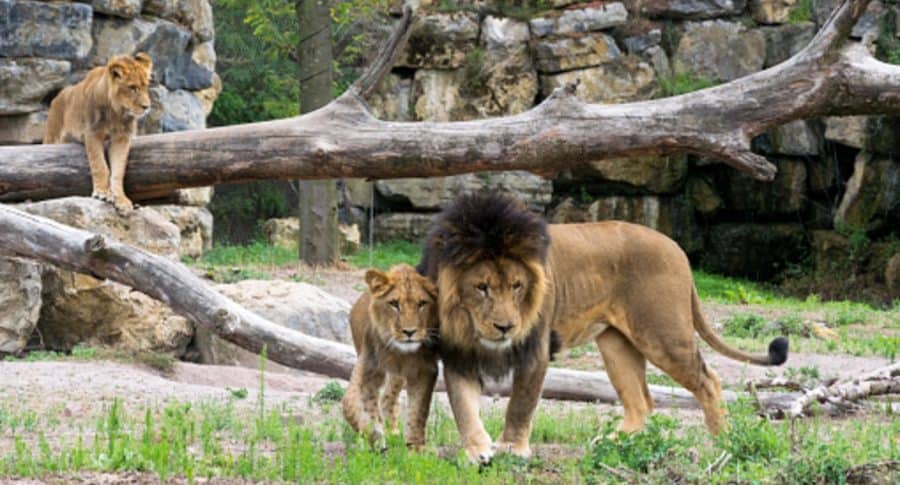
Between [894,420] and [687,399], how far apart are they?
1621mm

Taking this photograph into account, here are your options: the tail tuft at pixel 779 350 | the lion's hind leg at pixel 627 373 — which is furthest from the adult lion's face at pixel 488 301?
the tail tuft at pixel 779 350

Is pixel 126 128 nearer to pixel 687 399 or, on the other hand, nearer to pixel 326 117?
pixel 326 117

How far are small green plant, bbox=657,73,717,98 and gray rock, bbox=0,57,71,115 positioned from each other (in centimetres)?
1117

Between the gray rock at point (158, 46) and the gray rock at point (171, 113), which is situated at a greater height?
the gray rock at point (158, 46)

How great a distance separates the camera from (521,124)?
8.75 m

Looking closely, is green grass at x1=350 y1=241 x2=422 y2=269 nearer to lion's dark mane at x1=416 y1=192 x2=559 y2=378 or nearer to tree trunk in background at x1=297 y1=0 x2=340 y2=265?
tree trunk in background at x1=297 y1=0 x2=340 y2=265

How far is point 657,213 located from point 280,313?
13.7 meters

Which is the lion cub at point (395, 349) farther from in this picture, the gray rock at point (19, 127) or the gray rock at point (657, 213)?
the gray rock at point (657, 213)

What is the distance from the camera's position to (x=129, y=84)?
32.5 ft

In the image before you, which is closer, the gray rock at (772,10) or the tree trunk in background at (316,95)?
Answer: the tree trunk in background at (316,95)

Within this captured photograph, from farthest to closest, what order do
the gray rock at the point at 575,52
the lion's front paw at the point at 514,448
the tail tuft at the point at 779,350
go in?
the gray rock at the point at 575,52, the tail tuft at the point at 779,350, the lion's front paw at the point at 514,448

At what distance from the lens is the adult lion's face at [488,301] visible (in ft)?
19.7

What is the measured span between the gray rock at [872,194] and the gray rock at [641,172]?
3.05m

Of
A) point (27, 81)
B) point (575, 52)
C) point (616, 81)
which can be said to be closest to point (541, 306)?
point (27, 81)
